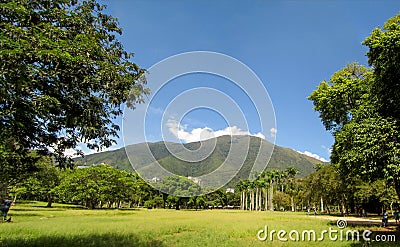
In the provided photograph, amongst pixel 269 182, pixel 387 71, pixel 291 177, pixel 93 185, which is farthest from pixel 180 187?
pixel 387 71

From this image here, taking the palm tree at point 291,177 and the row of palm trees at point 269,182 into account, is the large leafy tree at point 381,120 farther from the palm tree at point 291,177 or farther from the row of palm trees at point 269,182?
the palm tree at point 291,177

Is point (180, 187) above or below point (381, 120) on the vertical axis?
below

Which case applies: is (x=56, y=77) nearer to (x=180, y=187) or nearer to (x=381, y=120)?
(x=381, y=120)

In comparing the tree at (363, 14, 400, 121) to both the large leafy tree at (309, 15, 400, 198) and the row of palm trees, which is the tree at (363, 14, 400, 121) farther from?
the row of palm trees

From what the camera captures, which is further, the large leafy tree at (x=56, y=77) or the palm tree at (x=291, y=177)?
the palm tree at (x=291, y=177)

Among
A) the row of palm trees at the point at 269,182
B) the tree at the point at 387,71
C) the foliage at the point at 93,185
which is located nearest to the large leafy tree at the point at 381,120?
the tree at the point at 387,71

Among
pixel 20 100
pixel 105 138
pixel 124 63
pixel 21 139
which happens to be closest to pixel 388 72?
pixel 124 63

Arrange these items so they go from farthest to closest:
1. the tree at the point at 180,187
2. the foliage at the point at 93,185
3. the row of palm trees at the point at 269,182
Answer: the row of palm trees at the point at 269,182 < the tree at the point at 180,187 < the foliage at the point at 93,185

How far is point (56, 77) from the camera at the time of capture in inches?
341

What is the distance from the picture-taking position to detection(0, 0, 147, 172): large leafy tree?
22.9 feet

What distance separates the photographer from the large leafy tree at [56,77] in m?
6.98

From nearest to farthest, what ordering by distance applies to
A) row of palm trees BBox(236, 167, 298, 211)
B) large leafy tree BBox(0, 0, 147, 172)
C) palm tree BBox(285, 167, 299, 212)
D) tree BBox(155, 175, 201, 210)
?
large leafy tree BBox(0, 0, 147, 172)
tree BBox(155, 175, 201, 210)
row of palm trees BBox(236, 167, 298, 211)
palm tree BBox(285, 167, 299, 212)

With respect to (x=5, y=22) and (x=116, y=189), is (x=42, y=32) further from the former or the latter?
(x=116, y=189)

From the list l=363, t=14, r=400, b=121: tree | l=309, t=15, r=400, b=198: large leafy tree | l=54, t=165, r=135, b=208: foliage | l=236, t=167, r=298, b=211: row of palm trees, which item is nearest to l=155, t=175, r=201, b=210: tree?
l=54, t=165, r=135, b=208: foliage
